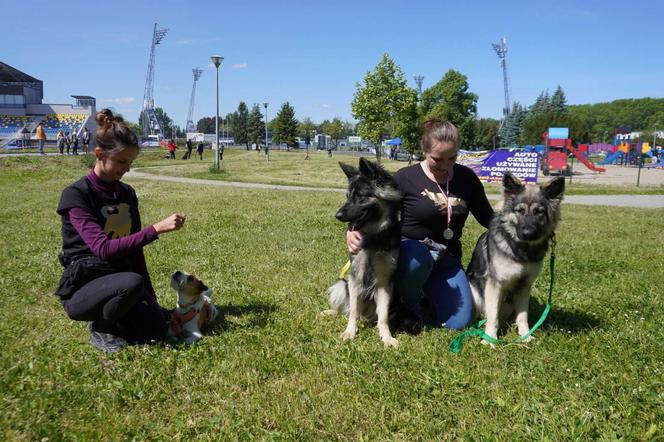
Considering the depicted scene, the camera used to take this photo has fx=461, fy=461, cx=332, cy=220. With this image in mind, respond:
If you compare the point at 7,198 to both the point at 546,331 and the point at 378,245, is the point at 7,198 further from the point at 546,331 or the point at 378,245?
the point at 546,331

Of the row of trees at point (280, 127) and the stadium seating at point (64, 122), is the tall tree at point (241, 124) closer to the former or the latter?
the row of trees at point (280, 127)

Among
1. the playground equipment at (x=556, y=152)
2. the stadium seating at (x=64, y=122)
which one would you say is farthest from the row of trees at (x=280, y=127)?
the playground equipment at (x=556, y=152)

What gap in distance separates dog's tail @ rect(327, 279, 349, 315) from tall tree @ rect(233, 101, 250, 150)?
112 meters

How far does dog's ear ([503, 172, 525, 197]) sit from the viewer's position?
168 inches

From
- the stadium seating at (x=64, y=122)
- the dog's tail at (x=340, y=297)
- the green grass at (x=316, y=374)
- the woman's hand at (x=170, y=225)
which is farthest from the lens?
the stadium seating at (x=64, y=122)

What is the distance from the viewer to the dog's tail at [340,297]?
5.05m

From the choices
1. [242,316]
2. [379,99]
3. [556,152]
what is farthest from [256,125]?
[242,316]

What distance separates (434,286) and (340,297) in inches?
40.5

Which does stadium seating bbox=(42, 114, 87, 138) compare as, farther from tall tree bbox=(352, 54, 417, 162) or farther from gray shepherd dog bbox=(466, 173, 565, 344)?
→ gray shepherd dog bbox=(466, 173, 565, 344)

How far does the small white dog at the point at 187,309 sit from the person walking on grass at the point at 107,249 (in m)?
0.17

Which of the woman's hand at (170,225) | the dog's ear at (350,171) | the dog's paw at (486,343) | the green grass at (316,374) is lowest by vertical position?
the green grass at (316,374)

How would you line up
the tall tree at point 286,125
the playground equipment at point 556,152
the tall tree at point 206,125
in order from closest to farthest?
the playground equipment at point 556,152 < the tall tree at point 286,125 < the tall tree at point 206,125

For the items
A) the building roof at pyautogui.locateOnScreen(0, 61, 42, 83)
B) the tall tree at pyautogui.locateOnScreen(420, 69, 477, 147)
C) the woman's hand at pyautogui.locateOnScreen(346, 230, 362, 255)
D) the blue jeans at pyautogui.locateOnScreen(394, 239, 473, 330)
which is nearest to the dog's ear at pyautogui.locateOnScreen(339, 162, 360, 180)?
the woman's hand at pyautogui.locateOnScreen(346, 230, 362, 255)

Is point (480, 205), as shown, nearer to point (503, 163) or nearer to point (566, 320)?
point (566, 320)
